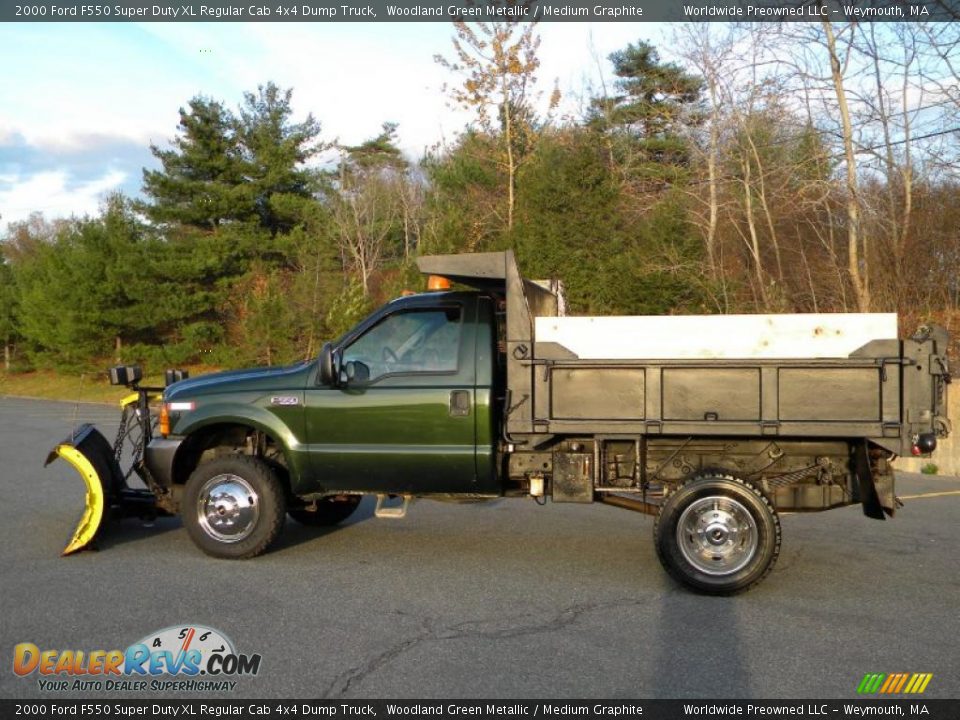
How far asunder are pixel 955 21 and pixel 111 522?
15.5 m

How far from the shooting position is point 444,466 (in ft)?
22.9

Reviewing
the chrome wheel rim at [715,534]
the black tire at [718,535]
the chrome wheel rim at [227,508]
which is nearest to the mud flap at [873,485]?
the black tire at [718,535]

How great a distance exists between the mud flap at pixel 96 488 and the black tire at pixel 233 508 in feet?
2.47

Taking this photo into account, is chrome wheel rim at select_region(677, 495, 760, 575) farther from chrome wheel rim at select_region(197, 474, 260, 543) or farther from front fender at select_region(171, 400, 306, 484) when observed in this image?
chrome wheel rim at select_region(197, 474, 260, 543)

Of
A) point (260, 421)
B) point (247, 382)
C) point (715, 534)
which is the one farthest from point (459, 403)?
point (715, 534)

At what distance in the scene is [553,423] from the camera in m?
6.55

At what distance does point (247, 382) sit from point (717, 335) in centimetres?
359

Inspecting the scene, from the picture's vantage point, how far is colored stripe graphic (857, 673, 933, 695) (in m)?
4.57

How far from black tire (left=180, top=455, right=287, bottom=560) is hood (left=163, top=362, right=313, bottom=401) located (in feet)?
1.88

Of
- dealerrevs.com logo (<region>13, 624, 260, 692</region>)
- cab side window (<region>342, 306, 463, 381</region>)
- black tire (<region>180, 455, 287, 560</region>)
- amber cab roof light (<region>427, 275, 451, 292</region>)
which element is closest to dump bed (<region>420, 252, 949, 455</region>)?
cab side window (<region>342, 306, 463, 381</region>)

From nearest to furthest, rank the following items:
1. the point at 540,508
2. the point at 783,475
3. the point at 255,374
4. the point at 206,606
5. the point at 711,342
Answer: the point at 206,606 < the point at 711,342 < the point at 783,475 < the point at 255,374 < the point at 540,508
